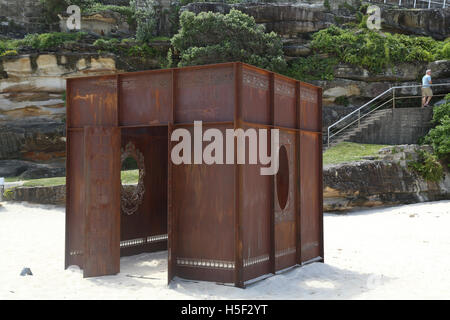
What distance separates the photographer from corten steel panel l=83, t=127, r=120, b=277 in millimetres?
7871

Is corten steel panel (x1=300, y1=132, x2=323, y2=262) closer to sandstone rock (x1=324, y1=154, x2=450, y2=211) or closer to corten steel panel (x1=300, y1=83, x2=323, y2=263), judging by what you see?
corten steel panel (x1=300, y1=83, x2=323, y2=263)

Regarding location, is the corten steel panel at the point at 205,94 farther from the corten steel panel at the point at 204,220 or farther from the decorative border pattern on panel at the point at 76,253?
the decorative border pattern on panel at the point at 76,253

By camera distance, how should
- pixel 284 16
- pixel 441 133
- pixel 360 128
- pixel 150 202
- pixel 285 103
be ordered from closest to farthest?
pixel 285 103 < pixel 150 202 < pixel 441 133 < pixel 360 128 < pixel 284 16

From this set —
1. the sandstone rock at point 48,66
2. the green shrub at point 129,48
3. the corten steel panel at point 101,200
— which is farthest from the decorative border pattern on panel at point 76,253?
the green shrub at point 129,48

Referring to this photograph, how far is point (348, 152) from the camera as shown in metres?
17.1

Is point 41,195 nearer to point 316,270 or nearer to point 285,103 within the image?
point 285,103

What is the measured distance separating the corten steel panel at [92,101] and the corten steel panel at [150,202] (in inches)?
60.6

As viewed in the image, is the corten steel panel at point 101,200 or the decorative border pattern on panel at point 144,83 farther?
the corten steel panel at point 101,200

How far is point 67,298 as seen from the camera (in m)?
6.64

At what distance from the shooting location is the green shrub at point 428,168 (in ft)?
51.4

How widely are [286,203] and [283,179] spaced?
1.62ft

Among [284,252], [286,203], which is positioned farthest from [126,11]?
[284,252]

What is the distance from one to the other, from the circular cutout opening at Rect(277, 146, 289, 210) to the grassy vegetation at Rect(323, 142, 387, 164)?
7155 mm

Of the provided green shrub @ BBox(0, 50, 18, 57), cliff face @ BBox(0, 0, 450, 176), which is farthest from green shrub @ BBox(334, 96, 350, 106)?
green shrub @ BBox(0, 50, 18, 57)
